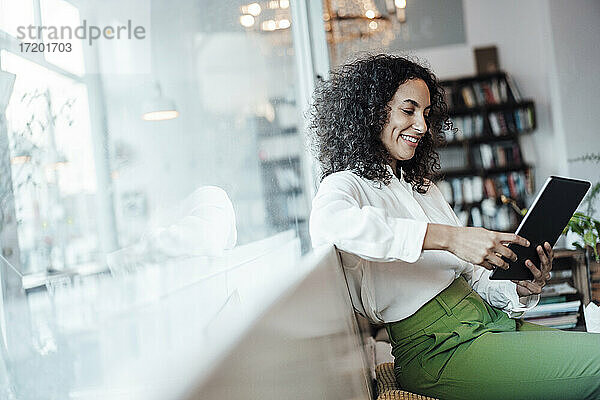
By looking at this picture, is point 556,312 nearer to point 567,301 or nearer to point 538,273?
point 567,301

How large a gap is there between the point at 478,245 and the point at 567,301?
6.40 ft

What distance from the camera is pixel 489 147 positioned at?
682cm

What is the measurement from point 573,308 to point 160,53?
8.18 ft

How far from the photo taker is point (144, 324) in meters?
0.67

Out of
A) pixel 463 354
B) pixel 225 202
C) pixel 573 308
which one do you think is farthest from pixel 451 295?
pixel 573 308

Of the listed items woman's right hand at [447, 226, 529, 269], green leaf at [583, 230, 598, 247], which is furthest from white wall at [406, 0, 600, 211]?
woman's right hand at [447, 226, 529, 269]

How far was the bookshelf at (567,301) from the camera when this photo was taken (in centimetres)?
290

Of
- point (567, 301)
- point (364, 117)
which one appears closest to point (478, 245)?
point (364, 117)

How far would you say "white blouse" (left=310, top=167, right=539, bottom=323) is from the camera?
1440mm

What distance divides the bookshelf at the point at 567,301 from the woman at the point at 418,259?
1143mm

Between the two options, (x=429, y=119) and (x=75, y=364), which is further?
(x=429, y=119)

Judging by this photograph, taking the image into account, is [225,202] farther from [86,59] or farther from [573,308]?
[573,308]

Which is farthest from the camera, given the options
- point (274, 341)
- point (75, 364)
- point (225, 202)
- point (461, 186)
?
point (461, 186)

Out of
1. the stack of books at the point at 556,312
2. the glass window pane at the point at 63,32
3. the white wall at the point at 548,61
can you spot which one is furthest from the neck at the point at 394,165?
the white wall at the point at 548,61
